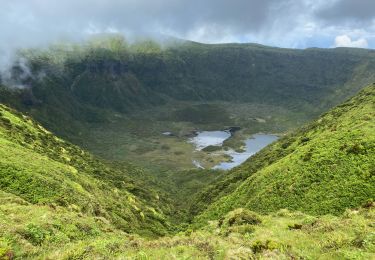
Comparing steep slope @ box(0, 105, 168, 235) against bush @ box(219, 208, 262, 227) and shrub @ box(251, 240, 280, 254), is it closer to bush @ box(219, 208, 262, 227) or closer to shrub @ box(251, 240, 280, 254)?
bush @ box(219, 208, 262, 227)

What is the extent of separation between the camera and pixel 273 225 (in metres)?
34.6

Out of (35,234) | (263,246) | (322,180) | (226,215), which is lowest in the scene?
(35,234)

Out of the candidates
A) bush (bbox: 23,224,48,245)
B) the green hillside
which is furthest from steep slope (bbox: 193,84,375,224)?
bush (bbox: 23,224,48,245)

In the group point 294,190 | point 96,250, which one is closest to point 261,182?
point 294,190

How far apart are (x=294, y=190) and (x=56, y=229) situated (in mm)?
35028

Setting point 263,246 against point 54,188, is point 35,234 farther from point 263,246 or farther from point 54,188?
point 54,188

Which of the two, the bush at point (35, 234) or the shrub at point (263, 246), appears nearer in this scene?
the shrub at point (263, 246)

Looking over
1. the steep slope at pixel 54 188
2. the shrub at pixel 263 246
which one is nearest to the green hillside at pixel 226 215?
the shrub at pixel 263 246

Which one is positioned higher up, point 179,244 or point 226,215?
point 226,215

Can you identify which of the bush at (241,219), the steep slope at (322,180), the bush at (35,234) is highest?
the steep slope at (322,180)

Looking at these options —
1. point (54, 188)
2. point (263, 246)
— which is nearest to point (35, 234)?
point (263, 246)

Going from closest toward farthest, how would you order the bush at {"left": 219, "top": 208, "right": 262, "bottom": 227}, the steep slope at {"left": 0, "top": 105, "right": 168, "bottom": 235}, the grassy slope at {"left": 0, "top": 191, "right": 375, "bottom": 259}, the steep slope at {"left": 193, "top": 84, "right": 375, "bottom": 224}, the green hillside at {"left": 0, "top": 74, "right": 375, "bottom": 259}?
the grassy slope at {"left": 0, "top": 191, "right": 375, "bottom": 259} < the green hillside at {"left": 0, "top": 74, "right": 375, "bottom": 259} < the bush at {"left": 219, "top": 208, "right": 262, "bottom": 227} < the steep slope at {"left": 193, "top": 84, "right": 375, "bottom": 224} < the steep slope at {"left": 0, "top": 105, "right": 168, "bottom": 235}

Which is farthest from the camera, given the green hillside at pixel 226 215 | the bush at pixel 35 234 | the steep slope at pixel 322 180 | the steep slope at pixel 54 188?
the steep slope at pixel 54 188

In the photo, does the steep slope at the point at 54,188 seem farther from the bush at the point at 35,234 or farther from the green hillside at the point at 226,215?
the bush at the point at 35,234
